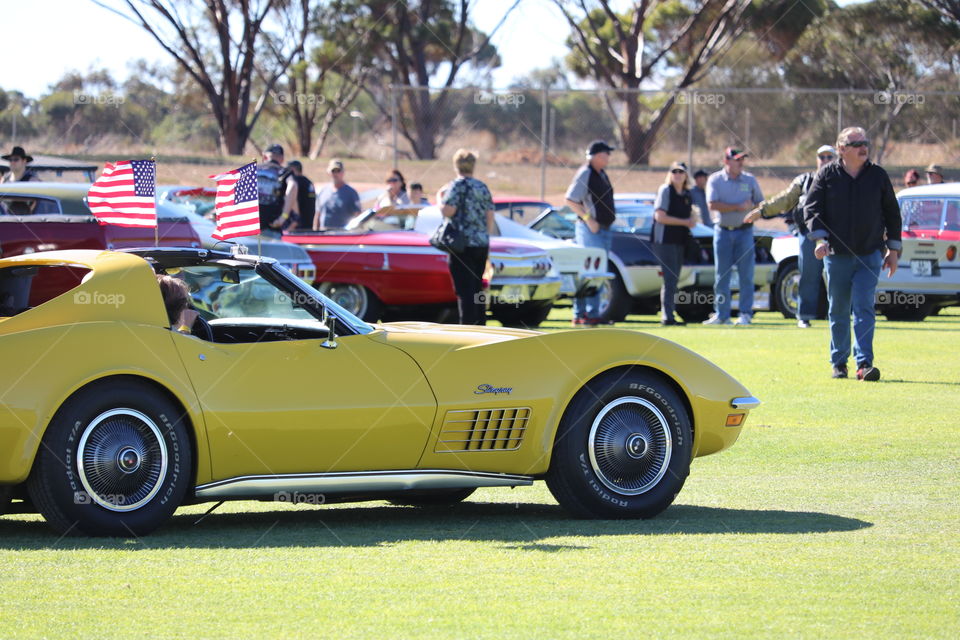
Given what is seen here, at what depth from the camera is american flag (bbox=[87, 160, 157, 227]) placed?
8.50 meters

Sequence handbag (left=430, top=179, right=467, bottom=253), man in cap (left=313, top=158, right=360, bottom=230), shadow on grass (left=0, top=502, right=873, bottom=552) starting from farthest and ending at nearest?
1. man in cap (left=313, top=158, right=360, bottom=230)
2. handbag (left=430, top=179, right=467, bottom=253)
3. shadow on grass (left=0, top=502, right=873, bottom=552)

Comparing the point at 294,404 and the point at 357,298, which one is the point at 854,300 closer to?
the point at 357,298

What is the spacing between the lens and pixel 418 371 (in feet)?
19.7

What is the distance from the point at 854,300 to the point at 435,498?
19.0ft

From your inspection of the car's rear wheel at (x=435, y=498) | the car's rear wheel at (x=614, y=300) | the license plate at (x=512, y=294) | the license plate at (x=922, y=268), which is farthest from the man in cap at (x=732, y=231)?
the car's rear wheel at (x=435, y=498)

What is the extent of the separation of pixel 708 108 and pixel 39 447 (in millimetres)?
43360

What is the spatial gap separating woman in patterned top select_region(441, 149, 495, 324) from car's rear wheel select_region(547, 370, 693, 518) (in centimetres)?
713

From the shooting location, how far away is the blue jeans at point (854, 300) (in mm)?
11320

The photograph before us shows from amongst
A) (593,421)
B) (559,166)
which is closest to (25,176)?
(593,421)

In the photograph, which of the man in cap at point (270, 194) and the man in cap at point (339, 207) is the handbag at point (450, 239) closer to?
the man in cap at point (270, 194)

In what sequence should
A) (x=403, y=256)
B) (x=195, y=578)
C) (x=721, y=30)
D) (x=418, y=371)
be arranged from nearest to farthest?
(x=195, y=578)
(x=418, y=371)
(x=403, y=256)
(x=721, y=30)

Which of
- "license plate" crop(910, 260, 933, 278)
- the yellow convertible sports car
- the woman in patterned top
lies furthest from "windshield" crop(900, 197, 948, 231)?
the yellow convertible sports car

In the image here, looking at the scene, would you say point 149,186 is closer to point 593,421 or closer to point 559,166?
point 593,421

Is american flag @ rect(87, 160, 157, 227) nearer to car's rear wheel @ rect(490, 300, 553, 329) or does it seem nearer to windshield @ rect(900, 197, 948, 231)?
car's rear wheel @ rect(490, 300, 553, 329)
